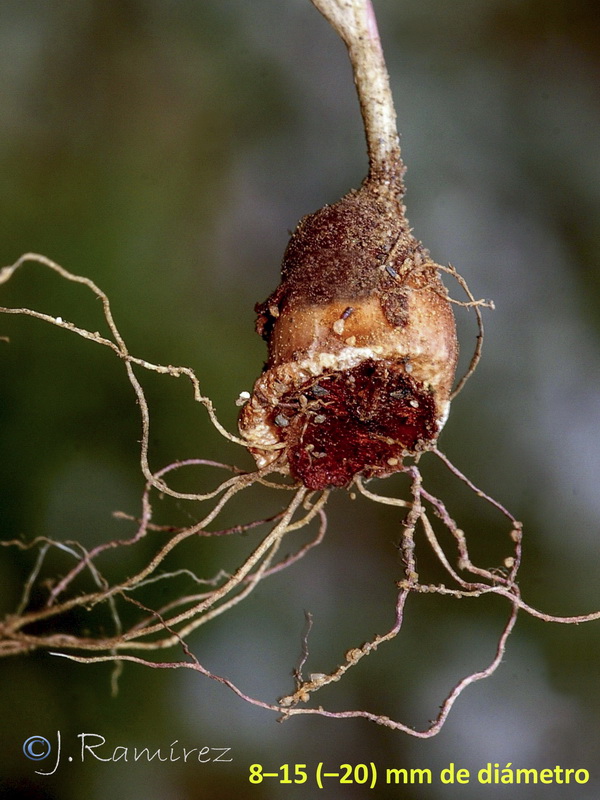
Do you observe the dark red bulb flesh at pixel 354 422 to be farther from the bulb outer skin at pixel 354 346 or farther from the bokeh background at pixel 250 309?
the bokeh background at pixel 250 309

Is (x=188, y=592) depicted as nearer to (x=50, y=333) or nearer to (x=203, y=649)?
(x=203, y=649)

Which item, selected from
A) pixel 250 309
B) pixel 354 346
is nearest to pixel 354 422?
pixel 354 346

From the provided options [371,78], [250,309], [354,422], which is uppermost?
[250,309]

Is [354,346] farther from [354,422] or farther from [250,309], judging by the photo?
[250,309]

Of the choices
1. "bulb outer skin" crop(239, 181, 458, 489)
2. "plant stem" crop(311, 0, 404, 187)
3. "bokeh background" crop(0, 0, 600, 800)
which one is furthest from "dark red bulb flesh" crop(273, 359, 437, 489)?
"bokeh background" crop(0, 0, 600, 800)

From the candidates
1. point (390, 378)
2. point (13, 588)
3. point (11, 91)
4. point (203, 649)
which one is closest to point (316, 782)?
point (203, 649)

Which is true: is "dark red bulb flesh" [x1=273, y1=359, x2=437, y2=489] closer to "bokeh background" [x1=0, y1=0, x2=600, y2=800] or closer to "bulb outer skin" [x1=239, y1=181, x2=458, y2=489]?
"bulb outer skin" [x1=239, y1=181, x2=458, y2=489]

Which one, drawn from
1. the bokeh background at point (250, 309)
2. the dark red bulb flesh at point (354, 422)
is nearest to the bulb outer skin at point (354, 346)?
the dark red bulb flesh at point (354, 422)
